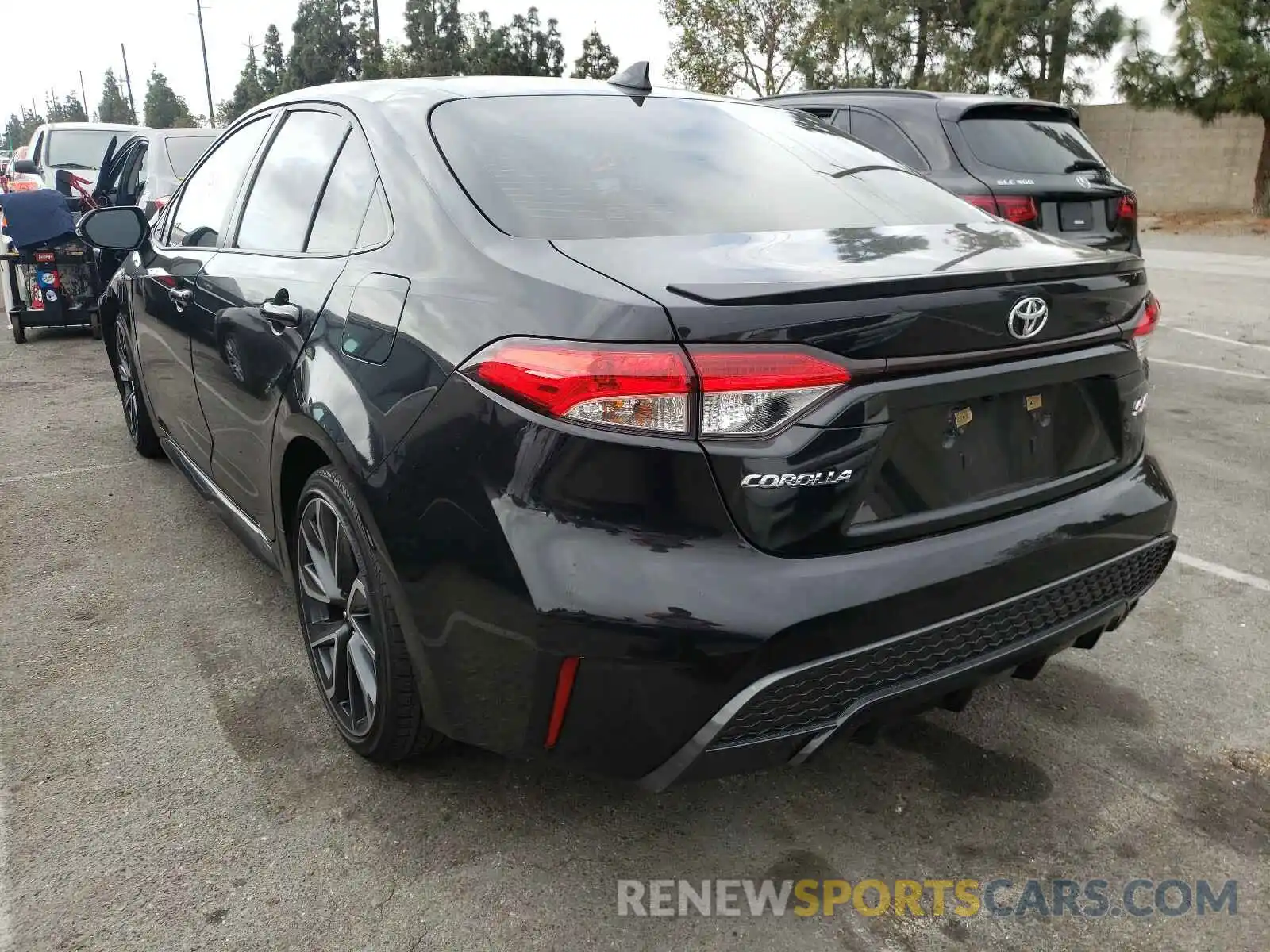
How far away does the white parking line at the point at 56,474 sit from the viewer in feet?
16.4

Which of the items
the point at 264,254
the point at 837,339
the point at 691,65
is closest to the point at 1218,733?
the point at 837,339

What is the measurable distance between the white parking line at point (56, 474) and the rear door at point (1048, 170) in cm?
472

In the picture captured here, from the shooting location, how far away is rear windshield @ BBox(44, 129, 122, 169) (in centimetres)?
1388

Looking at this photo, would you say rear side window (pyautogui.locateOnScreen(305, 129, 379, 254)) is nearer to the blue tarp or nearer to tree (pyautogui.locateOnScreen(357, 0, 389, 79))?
the blue tarp

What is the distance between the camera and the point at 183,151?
1023 cm

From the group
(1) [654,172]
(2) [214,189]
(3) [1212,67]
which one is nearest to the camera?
(1) [654,172]

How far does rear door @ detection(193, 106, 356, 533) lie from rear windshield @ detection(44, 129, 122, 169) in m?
12.6

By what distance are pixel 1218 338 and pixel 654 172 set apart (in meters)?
7.75

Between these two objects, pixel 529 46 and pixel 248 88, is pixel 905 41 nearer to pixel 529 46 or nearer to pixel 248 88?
pixel 529 46

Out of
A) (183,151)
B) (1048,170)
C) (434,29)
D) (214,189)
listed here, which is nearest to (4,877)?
(214,189)

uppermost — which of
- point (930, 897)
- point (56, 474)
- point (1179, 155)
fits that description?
point (1179, 155)

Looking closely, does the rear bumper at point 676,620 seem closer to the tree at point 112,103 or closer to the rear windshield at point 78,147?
the rear windshield at point 78,147

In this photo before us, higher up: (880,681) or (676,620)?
(676,620)

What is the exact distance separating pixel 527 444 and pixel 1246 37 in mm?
24819
